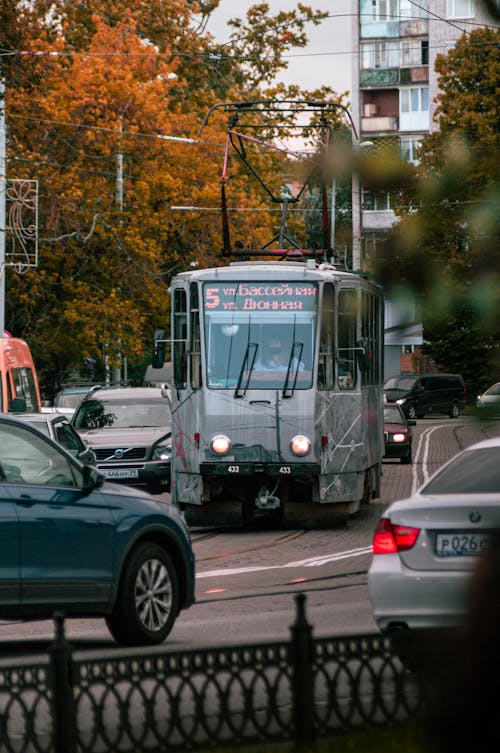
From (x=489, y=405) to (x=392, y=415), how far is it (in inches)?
1401

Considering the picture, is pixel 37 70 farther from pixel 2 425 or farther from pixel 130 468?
pixel 2 425

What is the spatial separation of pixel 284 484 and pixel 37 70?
9.90m

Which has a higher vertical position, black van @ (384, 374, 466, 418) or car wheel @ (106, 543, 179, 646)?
car wheel @ (106, 543, 179, 646)

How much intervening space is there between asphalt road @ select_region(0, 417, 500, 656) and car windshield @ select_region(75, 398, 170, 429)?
3721 mm

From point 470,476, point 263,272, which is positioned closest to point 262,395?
point 263,272

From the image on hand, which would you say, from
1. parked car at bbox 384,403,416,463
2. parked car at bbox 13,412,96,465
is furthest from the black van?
parked car at bbox 13,412,96,465

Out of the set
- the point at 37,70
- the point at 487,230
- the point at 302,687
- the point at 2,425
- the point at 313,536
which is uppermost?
the point at 37,70

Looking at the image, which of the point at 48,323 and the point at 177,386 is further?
the point at 48,323

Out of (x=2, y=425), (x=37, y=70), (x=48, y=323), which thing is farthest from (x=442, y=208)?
(x=48, y=323)

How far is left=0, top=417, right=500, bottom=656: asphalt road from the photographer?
37.1 ft

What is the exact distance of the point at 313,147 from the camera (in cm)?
372

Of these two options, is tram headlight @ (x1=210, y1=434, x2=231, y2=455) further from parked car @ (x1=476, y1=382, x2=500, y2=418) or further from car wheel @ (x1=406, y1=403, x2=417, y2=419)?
car wheel @ (x1=406, y1=403, x2=417, y2=419)

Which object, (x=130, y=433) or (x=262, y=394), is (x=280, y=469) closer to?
(x=262, y=394)

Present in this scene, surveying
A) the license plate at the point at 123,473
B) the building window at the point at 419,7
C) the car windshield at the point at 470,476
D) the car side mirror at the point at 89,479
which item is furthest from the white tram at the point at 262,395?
the building window at the point at 419,7
